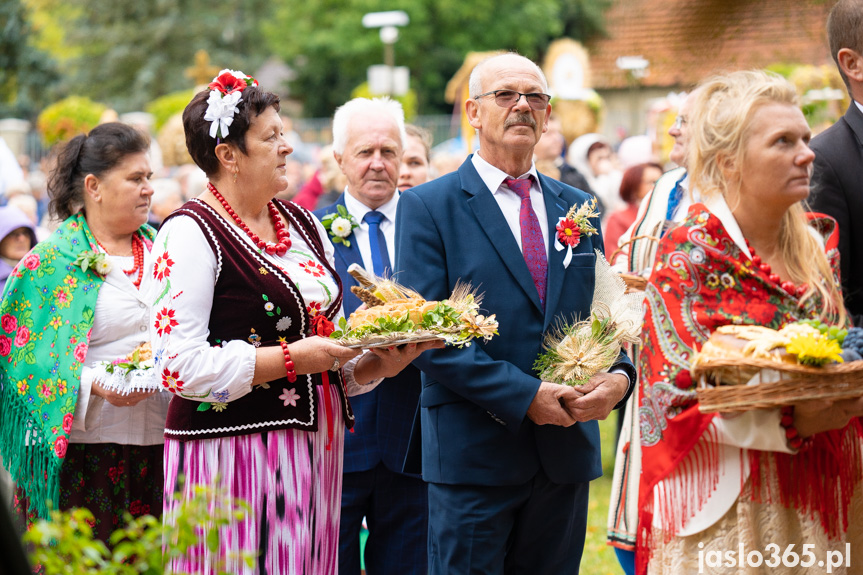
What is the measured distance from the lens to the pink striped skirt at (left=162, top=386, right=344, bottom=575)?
317cm

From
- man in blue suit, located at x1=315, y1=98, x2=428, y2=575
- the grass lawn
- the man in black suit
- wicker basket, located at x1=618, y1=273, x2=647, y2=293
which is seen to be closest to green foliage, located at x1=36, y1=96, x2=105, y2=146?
the grass lawn

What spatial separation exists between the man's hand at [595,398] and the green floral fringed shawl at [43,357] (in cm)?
221

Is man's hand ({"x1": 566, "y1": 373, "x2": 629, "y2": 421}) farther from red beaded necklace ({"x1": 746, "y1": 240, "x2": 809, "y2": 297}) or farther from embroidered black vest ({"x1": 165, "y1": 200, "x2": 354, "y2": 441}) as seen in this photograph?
embroidered black vest ({"x1": 165, "y1": 200, "x2": 354, "y2": 441})

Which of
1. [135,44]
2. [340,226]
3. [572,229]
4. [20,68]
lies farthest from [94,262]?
[135,44]

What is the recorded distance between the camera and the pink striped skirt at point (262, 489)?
125 inches

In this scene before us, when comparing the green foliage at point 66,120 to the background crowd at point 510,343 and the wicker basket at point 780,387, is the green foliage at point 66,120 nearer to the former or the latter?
the background crowd at point 510,343

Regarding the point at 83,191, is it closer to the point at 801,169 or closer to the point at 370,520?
the point at 370,520

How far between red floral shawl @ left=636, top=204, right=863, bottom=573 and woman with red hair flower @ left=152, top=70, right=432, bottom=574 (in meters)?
0.85

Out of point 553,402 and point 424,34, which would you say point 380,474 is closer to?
point 553,402

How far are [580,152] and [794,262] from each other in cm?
996

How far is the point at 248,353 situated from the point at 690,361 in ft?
4.76

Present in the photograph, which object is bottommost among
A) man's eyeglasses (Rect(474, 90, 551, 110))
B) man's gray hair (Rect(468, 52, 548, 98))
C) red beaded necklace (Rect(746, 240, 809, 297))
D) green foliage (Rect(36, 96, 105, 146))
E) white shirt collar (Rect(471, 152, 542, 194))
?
red beaded necklace (Rect(746, 240, 809, 297))

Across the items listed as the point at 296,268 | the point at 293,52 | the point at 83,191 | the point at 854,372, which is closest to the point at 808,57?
the point at 854,372

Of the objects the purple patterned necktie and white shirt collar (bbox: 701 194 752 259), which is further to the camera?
the purple patterned necktie
